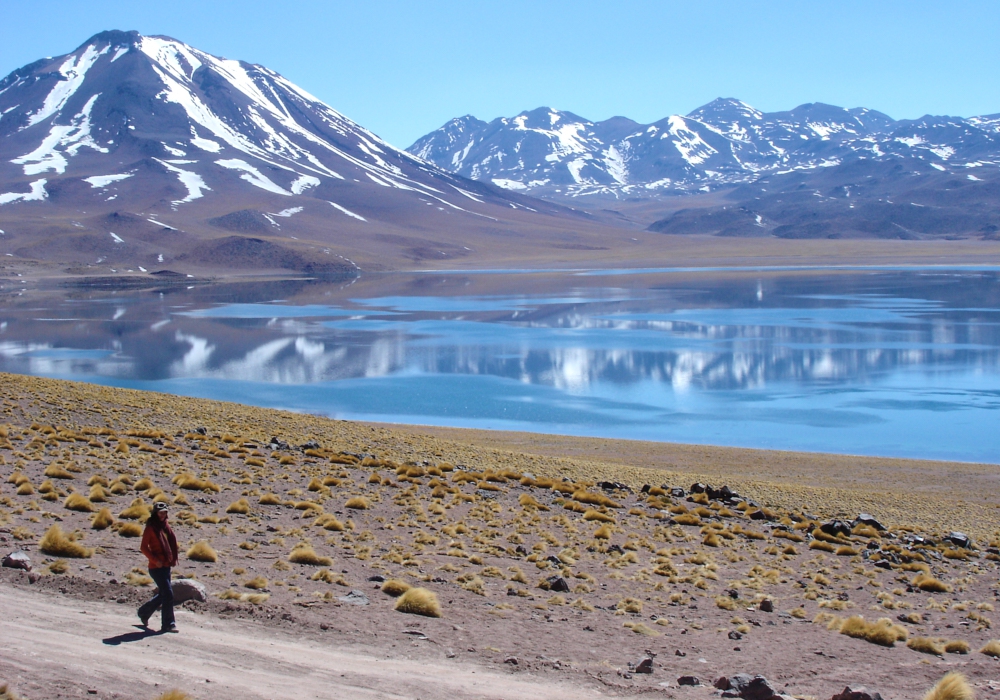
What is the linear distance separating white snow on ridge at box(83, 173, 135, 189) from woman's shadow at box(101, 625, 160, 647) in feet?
592

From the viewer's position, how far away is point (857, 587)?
11609 millimetres

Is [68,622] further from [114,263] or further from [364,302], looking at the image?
[114,263]

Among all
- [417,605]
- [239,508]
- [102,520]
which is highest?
[102,520]

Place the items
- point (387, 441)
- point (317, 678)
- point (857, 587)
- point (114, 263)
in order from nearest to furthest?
1. point (317, 678)
2. point (857, 587)
3. point (387, 441)
4. point (114, 263)

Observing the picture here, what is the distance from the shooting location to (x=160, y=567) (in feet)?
24.1

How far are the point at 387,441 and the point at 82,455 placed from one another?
7.74m

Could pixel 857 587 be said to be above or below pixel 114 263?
below

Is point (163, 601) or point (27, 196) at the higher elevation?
point (27, 196)

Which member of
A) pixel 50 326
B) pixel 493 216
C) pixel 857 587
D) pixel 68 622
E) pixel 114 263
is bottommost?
pixel 857 587

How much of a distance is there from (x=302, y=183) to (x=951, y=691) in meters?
196

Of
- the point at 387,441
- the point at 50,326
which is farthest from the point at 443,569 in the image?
the point at 50,326

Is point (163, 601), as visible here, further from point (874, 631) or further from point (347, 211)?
point (347, 211)

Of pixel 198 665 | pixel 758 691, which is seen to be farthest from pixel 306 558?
pixel 758 691

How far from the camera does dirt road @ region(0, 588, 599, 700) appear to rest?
6.11m
